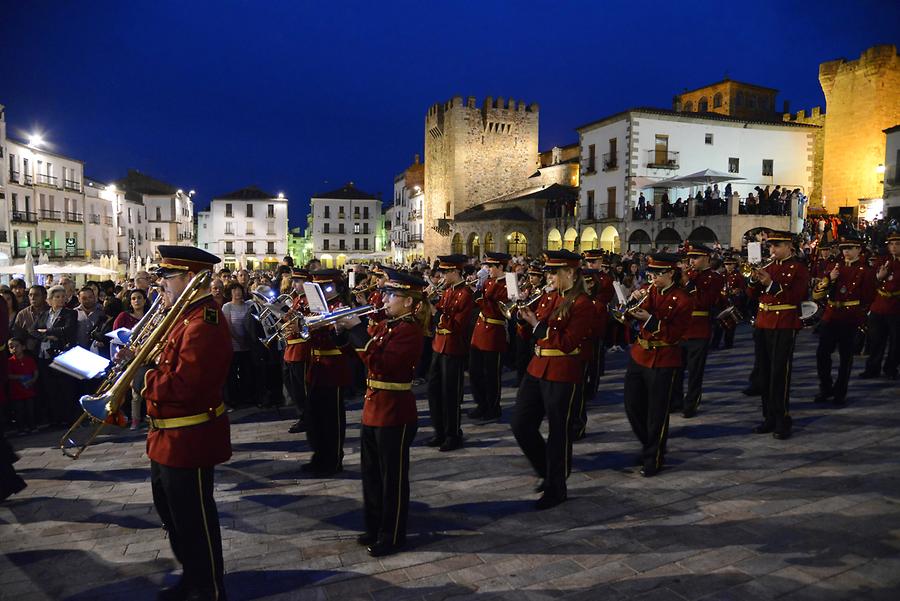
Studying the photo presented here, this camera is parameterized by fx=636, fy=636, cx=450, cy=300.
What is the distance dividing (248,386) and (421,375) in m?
3.63

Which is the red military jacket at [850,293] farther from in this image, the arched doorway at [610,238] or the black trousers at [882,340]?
the arched doorway at [610,238]

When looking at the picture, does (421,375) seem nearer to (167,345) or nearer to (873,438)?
(873,438)

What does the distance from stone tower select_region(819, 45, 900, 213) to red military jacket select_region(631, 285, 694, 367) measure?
123 feet

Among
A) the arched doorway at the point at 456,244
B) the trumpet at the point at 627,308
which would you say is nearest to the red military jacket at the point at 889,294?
the trumpet at the point at 627,308

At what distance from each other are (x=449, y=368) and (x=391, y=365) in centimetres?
272

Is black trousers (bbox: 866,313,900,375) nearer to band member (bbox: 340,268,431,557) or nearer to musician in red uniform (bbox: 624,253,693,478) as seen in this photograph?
musician in red uniform (bbox: 624,253,693,478)

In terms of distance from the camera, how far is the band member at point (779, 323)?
7301 millimetres

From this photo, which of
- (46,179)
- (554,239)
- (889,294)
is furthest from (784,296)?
(46,179)

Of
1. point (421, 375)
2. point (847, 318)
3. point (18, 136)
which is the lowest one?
point (421, 375)

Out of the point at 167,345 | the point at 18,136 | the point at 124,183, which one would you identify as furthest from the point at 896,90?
the point at 124,183

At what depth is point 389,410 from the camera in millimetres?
4684

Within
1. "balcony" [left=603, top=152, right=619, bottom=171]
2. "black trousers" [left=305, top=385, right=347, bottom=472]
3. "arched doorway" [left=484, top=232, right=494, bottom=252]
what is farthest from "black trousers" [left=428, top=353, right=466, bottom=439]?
"arched doorway" [left=484, top=232, right=494, bottom=252]

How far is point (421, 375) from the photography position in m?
12.5

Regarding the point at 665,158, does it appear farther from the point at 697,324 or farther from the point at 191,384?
the point at 191,384
